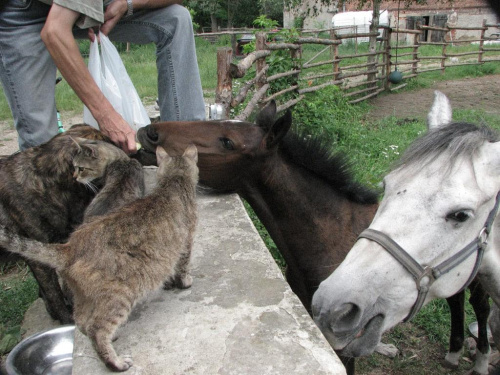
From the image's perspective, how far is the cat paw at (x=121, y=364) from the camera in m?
1.72

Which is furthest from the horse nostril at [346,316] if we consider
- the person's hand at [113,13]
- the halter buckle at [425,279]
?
the person's hand at [113,13]

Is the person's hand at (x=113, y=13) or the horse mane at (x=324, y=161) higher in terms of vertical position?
the person's hand at (x=113, y=13)

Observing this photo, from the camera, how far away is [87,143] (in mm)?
2467

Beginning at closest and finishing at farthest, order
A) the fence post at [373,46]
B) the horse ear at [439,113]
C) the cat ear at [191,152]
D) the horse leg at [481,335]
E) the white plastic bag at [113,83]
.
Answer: the horse ear at [439,113] < the cat ear at [191,152] < the white plastic bag at [113,83] < the horse leg at [481,335] < the fence post at [373,46]

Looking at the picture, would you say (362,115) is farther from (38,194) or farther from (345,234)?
(38,194)

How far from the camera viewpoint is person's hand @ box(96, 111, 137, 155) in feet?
8.62

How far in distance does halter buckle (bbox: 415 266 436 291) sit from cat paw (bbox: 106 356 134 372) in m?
1.14

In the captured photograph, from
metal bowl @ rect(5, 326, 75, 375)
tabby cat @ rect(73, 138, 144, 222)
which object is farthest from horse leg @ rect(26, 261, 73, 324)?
tabby cat @ rect(73, 138, 144, 222)

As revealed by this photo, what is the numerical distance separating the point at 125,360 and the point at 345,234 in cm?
148

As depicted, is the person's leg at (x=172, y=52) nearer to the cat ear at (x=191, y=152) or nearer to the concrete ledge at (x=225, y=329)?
the cat ear at (x=191, y=152)

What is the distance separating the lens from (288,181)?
2693 millimetres

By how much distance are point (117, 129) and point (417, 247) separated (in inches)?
70.1

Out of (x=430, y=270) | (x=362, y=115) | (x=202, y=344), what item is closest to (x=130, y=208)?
(x=202, y=344)

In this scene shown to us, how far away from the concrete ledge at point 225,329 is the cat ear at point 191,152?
0.56 m
